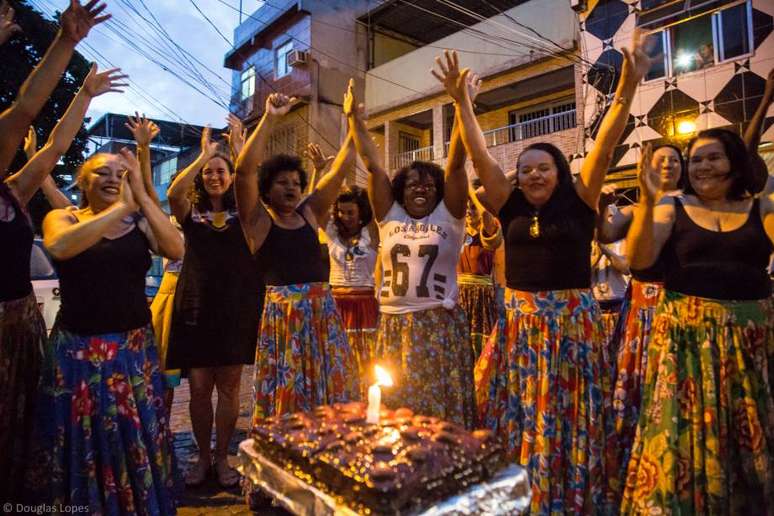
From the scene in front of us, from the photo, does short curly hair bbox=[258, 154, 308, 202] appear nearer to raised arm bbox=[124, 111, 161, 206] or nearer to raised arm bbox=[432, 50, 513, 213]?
raised arm bbox=[124, 111, 161, 206]

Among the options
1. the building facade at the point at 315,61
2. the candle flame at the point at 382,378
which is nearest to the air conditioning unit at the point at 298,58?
the building facade at the point at 315,61

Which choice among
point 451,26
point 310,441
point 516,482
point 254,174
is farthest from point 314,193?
point 451,26

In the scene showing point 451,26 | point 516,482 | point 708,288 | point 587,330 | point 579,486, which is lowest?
point 579,486

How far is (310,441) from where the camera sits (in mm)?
1581

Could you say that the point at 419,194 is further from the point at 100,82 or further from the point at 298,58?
the point at 298,58

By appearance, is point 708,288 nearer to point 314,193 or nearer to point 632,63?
point 632,63

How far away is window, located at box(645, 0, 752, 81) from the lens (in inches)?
414

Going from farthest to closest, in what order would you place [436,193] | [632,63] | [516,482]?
[436,193] < [632,63] < [516,482]

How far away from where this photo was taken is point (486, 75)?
14789 mm

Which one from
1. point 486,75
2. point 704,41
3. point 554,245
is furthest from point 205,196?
point 486,75

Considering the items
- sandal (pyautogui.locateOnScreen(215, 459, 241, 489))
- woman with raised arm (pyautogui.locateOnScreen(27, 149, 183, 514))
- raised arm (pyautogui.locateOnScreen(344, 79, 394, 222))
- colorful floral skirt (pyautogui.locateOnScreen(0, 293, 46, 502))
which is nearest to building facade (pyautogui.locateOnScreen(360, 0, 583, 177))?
raised arm (pyautogui.locateOnScreen(344, 79, 394, 222))

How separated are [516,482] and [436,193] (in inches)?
86.3

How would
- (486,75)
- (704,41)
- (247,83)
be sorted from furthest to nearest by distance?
(247,83) < (486,75) < (704,41)

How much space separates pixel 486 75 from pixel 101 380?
14.3 m
